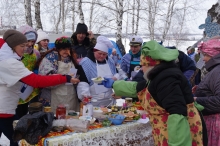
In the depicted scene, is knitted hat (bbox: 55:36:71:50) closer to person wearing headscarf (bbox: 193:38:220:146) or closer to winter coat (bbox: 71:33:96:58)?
winter coat (bbox: 71:33:96:58)

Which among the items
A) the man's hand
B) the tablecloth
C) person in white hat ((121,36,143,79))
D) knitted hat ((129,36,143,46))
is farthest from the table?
knitted hat ((129,36,143,46))

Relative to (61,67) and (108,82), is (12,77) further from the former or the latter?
(108,82)

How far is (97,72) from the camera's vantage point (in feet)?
10.8

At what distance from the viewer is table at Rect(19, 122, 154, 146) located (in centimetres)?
225

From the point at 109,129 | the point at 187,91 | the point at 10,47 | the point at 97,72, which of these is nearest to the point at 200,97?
the point at 187,91

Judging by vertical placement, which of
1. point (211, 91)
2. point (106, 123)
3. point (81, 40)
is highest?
point (81, 40)

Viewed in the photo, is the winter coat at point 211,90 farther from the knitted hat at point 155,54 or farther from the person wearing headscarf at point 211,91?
the knitted hat at point 155,54

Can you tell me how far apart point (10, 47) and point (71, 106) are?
1049 mm

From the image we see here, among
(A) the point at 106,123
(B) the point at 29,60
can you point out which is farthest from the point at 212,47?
(B) the point at 29,60

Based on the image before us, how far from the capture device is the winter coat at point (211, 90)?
2.35 metres

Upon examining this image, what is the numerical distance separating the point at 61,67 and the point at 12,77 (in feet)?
2.20

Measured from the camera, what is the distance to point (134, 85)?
2477 mm

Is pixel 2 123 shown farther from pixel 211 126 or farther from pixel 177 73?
pixel 211 126

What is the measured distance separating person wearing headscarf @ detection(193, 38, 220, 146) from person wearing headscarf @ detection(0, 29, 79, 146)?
143cm
